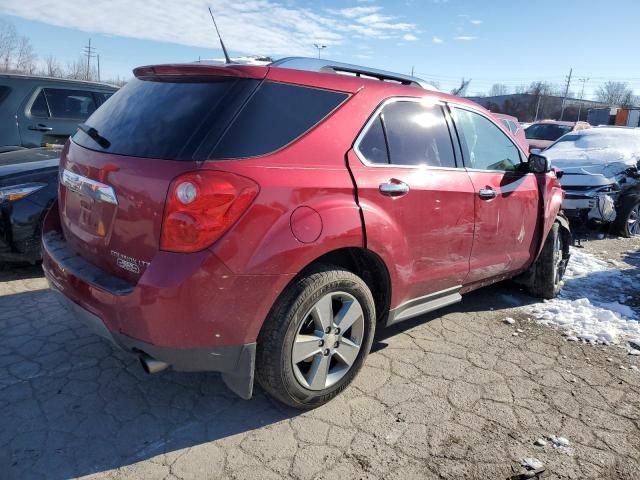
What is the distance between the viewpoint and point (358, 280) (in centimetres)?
278

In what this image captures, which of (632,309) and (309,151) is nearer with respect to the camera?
(309,151)

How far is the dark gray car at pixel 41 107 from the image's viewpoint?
6.48 meters

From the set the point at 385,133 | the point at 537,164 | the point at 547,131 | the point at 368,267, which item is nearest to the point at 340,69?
the point at 385,133

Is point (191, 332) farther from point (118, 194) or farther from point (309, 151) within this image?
point (309, 151)

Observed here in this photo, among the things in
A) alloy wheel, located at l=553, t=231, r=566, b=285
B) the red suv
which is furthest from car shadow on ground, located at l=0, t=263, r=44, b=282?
alloy wheel, located at l=553, t=231, r=566, b=285

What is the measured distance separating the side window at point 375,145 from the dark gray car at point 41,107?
5.46m

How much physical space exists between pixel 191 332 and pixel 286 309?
476 mm

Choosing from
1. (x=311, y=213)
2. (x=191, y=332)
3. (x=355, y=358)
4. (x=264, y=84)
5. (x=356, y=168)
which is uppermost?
(x=264, y=84)

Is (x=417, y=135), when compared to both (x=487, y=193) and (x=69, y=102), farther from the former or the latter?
(x=69, y=102)

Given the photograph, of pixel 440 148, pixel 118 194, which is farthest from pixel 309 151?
pixel 440 148

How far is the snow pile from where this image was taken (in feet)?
13.4

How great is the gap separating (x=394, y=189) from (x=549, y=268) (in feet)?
8.15

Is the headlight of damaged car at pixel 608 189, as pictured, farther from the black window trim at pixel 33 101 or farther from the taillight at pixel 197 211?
the black window trim at pixel 33 101

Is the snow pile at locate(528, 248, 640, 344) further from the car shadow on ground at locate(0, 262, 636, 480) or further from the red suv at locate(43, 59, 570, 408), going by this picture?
the car shadow on ground at locate(0, 262, 636, 480)
